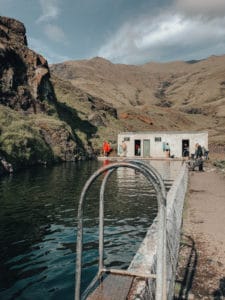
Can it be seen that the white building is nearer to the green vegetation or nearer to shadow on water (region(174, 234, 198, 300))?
the green vegetation

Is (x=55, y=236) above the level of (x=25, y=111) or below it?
below

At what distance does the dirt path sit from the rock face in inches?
2045

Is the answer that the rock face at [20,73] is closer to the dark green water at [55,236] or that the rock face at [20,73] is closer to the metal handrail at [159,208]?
the dark green water at [55,236]

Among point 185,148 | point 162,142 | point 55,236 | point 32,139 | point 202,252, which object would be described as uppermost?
point 162,142

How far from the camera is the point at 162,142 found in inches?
2034

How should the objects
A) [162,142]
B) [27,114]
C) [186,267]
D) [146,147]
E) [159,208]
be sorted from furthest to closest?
[27,114] → [146,147] → [162,142] → [186,267] → [159,208]

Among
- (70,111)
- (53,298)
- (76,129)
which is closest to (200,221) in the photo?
(53,298)

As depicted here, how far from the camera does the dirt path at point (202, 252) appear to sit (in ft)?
21.9

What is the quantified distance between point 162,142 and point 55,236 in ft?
136

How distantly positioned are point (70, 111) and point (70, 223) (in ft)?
240

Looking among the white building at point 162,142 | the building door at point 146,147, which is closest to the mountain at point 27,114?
the white building at point 162,142

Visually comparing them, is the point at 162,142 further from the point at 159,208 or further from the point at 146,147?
the point at 159,208

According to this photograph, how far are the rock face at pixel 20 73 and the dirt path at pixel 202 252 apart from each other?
51.9 metres

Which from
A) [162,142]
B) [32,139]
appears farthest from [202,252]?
[162,142]
